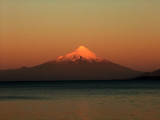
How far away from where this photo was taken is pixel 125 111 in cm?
3638

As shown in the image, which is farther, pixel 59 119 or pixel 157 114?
pixel 157 114

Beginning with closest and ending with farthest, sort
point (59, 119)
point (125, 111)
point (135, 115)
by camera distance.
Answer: point (59, 119)
point (135, 115)
point (125, 111)

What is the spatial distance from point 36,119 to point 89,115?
15.7ft

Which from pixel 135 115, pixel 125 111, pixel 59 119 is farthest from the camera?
pixel 125 111

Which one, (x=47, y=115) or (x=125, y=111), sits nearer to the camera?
(x=47, y=115)

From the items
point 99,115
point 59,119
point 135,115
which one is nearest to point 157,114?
point 135,115

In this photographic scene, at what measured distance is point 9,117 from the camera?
108ft

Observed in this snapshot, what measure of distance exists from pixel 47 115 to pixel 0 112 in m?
5.01

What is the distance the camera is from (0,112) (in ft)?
120

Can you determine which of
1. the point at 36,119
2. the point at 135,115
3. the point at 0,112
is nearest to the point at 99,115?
the point at 135,115

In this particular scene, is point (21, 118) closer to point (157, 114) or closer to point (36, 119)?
point (36, 119)

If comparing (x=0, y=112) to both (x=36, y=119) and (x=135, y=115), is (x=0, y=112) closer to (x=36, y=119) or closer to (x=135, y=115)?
(x=36, y=119)

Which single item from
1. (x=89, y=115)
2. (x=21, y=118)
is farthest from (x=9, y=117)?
(x=89, y=115)

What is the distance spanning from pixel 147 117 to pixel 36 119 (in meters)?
8.43
